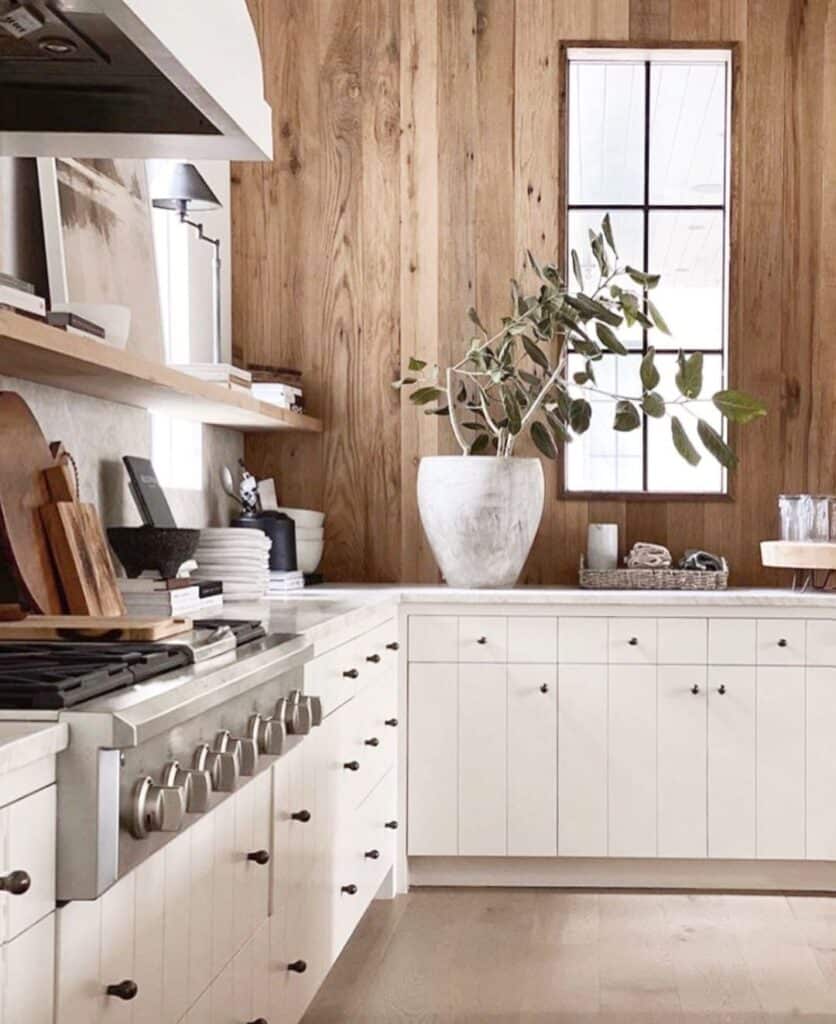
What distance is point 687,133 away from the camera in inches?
195

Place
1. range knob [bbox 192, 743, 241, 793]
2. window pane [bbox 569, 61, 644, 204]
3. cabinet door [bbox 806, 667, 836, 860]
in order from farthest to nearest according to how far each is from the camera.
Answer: window pane [bbox 569, 61, 644, 204]
cabinet door [bbox 806, 667, 836, 860]
range knob [bbox 192, 743, 241, 793]

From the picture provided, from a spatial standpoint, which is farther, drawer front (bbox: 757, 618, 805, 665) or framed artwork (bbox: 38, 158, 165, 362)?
drawer front (bbox: 757, 618, 805, 665)

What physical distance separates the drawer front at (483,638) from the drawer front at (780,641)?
2.24ft

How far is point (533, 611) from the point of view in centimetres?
426

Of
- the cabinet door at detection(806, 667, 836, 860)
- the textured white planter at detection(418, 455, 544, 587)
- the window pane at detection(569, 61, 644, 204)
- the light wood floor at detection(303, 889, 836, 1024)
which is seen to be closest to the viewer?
the light wood floor at detection(303, 889, 836, 1024)

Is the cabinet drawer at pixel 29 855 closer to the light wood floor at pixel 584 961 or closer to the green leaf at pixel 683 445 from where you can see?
the light wood floor at pixel 584 961

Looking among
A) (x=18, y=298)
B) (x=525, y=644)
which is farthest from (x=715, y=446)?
(x=18, y=298)

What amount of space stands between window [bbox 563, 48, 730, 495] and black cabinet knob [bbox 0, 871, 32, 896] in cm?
366

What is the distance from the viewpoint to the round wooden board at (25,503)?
2666 millimetres

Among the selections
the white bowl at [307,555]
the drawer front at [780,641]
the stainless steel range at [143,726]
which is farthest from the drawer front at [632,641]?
the stainless steel range at [143,726]

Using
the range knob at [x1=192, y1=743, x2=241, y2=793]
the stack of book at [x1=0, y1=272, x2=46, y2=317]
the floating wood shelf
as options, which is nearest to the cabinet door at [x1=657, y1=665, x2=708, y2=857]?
the floating wood shelf

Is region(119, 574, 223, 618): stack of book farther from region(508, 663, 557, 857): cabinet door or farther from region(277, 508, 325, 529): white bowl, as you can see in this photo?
region(277, 508, 325, 529): white bowl

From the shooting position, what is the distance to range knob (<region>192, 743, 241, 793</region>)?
2.00 meters

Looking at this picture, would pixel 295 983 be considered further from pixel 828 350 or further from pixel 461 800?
pixel 828 350
